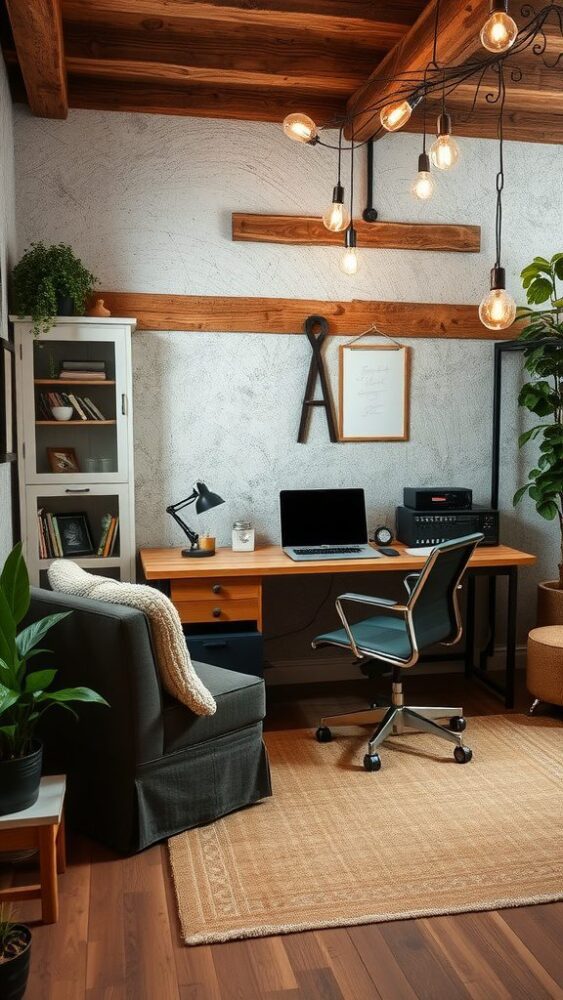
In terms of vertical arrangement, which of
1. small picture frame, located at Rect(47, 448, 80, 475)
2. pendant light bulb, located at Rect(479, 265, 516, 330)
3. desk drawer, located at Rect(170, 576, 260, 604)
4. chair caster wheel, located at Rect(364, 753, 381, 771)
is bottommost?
chair caster wheel, located at Rect(364, 753, 381, 771)

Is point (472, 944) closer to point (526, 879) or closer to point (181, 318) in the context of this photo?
point (526, 879)

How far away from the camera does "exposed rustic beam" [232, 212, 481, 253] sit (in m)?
4.12

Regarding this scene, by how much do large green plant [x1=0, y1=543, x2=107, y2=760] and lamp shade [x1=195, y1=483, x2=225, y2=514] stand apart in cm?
135

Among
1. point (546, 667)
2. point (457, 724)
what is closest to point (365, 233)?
point (546, 667)

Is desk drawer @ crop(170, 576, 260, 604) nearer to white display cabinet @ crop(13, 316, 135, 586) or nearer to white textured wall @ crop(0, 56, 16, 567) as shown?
white display cabinet @ crop(13, 316, 135, 586)

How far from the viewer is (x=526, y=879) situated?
2520 millimetres

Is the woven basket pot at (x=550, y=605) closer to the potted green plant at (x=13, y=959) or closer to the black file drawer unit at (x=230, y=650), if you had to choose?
the black file drawer unit at (x=230, y=650)

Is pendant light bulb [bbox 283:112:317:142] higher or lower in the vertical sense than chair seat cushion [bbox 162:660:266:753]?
higher

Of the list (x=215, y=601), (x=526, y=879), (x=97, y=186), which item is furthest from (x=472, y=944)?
(x=97, y=186)

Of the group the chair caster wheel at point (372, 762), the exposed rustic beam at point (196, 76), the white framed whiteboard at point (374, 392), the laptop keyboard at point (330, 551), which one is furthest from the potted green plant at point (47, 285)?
the chair caster wheel at point (372, 762)

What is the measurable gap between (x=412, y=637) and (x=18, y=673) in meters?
1.47

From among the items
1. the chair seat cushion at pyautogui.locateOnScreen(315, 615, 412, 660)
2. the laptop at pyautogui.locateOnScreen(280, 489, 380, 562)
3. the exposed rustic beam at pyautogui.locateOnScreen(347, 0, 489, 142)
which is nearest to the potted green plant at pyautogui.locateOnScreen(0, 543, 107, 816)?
the chair seat cushion at pyautogui.locateOnScreen(315, 615, 412, 660)

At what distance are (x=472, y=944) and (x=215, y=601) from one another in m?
1.75

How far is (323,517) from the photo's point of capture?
4.07 metres
